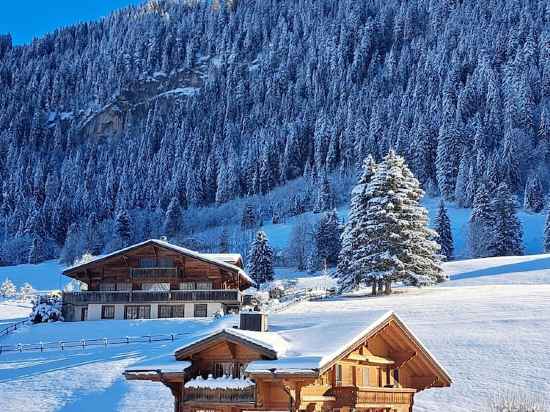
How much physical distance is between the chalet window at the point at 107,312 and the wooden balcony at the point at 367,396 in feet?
122

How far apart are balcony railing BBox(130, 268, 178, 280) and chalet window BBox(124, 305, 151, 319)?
83.7 inches

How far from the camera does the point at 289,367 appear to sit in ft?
55.7

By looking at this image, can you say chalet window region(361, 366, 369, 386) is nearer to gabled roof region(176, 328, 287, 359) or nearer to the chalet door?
gabled roof region(176, 328, 287, 359)

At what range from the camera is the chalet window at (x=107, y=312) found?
55.8m

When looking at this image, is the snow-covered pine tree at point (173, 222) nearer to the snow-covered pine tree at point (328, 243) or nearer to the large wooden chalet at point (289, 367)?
the snow-covered pine tree at point (328, 243)

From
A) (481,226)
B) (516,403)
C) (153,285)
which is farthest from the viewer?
(481,226)

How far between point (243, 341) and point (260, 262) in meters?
77.5

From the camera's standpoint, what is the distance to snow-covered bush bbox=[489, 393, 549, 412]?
23.5 metres

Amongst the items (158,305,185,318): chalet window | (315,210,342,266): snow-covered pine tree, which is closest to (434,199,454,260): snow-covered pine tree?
(315,210,342,266): snow-covered pine tree

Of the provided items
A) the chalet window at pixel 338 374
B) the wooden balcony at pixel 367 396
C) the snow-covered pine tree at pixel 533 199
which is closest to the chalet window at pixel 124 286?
the wooden balcony at pixel 367 396

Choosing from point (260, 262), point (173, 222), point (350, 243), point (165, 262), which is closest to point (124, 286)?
point (165, 262)

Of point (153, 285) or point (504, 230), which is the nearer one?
point (153, 285)

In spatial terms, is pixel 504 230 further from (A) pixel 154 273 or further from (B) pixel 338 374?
(B) pixel 338 374

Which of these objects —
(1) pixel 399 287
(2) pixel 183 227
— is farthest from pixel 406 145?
(1) pixel 399 287
